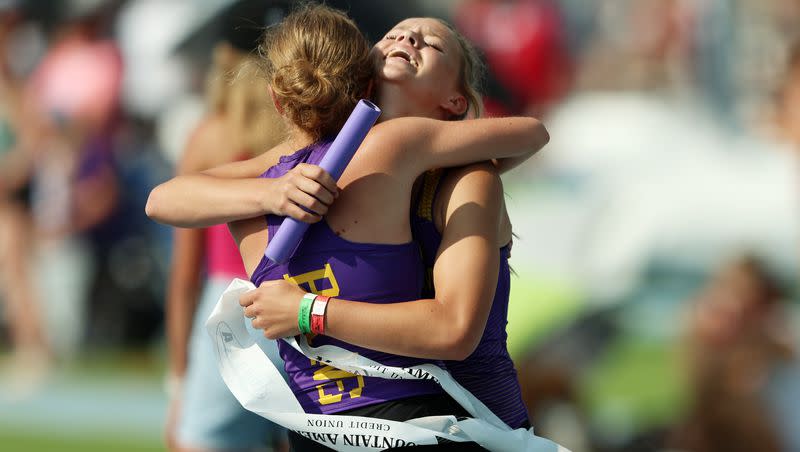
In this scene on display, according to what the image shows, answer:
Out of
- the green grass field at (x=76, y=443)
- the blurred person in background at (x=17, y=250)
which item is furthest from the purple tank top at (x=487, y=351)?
the blurred person in background at (x=17, y=250)

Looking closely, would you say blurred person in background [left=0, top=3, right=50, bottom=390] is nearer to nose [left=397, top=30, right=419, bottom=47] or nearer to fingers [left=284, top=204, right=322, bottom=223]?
nose [left=397, top=30, right=419, bottom=47]

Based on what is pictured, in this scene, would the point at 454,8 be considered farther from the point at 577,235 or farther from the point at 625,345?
the point at 625,345

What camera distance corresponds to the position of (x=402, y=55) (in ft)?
6.22

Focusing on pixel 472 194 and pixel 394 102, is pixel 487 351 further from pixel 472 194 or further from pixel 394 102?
pixel 394 102

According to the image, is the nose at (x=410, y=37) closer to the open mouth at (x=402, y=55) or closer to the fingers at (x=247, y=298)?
the open mouth at (x=402, y=55)

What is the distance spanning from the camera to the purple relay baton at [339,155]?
1.67 metres

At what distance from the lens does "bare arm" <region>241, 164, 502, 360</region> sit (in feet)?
5.46

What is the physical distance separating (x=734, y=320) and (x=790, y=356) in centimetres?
30

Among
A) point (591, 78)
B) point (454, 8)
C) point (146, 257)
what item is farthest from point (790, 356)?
point (146, 257)

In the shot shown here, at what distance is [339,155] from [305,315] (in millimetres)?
264

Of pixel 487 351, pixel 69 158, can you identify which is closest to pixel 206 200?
pixel 487 351

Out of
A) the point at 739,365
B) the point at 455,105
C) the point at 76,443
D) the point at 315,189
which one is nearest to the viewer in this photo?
the point at 315,189

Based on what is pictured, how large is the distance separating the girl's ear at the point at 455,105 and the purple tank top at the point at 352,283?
321 mm

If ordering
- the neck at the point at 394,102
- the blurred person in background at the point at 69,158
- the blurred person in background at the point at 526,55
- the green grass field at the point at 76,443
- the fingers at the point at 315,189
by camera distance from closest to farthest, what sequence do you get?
the fingers at the point at 315,189, the neck at the point at 394,102, the blurred person in background at the point at 526,55, the green grass field at the point at 76,443, the blurred person in background at the point at 69,158
